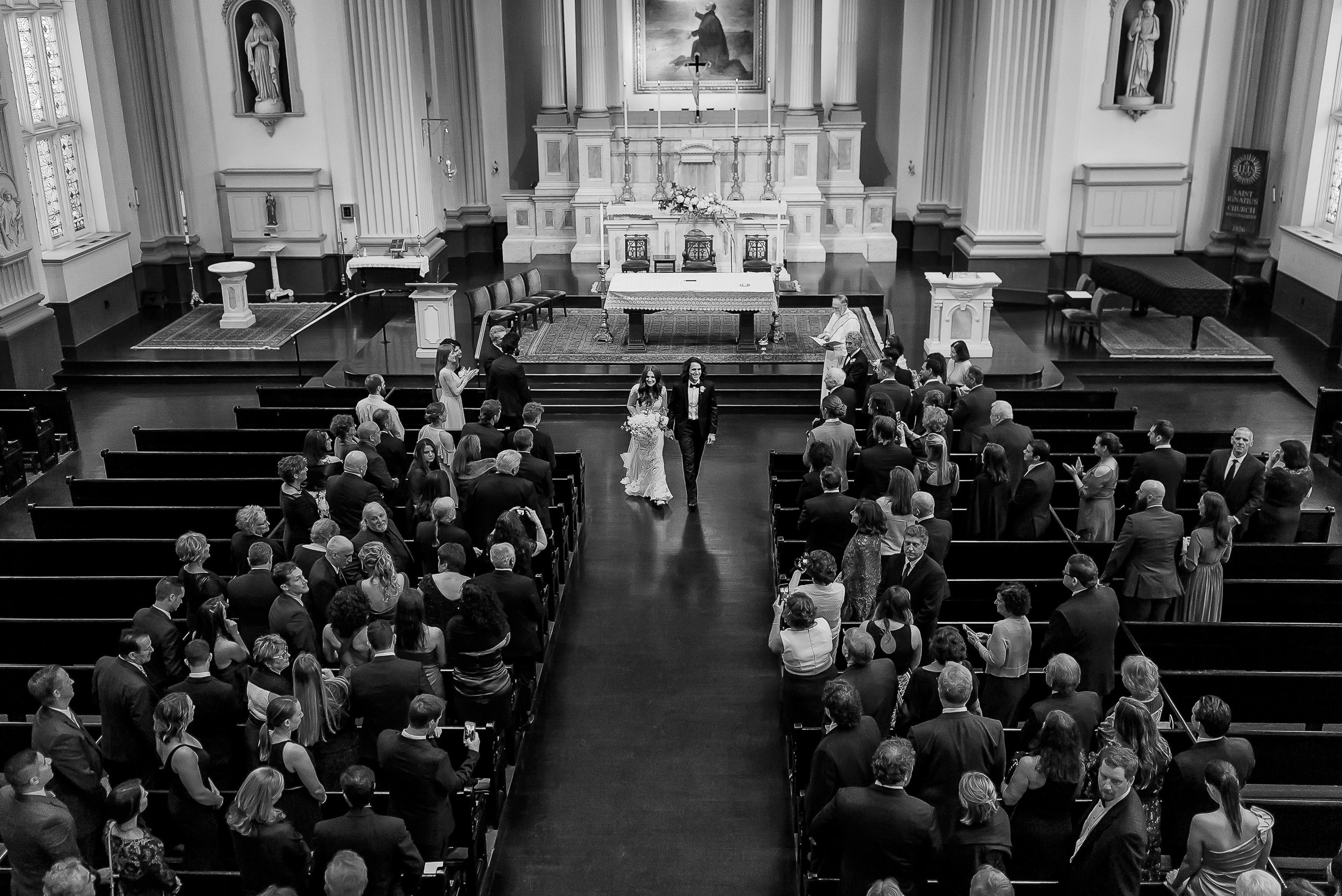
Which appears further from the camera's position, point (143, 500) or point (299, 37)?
point (299, 37)

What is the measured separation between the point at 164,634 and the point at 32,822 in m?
1.54

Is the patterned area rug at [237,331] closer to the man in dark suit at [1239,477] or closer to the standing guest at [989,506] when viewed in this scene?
the standing guest at [989,506]

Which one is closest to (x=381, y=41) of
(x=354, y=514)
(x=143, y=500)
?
(x=143, y=500)

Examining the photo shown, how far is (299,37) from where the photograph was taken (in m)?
18.6

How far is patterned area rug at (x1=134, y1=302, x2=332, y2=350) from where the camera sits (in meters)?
16.4

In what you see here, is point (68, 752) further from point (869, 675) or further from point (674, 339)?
point (674, 339)

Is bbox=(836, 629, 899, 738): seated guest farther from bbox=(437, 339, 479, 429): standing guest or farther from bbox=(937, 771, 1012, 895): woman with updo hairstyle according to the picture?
bbox=(437, 339, 479, 429): standing guest

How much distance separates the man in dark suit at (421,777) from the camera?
5.55m

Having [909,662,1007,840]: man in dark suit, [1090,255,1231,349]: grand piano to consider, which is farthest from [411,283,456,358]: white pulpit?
[909,662,1007,840]: man in dark suit

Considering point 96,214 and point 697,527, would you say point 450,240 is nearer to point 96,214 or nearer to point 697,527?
point 96,214

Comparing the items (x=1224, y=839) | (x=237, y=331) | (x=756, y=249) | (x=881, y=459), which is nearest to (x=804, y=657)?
(x=1224, y=839)

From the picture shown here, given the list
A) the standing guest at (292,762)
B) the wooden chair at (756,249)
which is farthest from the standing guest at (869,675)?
the wooden chair at (756,249)

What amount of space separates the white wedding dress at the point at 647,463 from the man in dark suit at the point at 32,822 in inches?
252

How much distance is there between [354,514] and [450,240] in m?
13.8
